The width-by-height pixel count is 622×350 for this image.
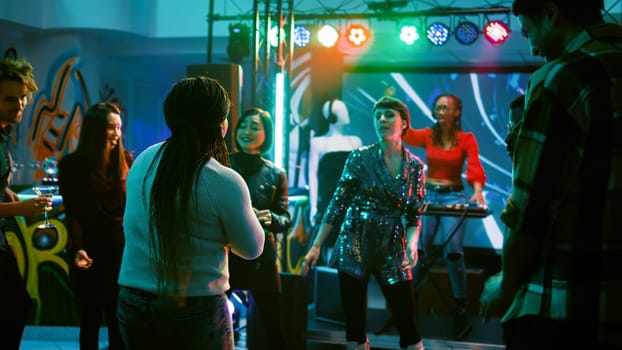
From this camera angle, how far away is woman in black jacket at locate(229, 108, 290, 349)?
12.2ft

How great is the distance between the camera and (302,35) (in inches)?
348

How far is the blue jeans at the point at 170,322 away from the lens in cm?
180

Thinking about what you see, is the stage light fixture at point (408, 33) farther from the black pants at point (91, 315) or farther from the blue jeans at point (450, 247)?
the black pants at point (91, 315)

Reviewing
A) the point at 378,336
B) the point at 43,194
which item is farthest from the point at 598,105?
the point at 378,336

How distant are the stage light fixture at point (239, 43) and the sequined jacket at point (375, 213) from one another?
501 cm

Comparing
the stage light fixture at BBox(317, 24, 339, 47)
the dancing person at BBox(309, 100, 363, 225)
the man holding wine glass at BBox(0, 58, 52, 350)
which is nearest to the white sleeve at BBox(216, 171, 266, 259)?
the man holding wine glass at BBox(0, 58, 52, 350)

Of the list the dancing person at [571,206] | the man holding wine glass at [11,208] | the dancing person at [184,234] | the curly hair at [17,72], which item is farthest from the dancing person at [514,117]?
the curly hair at [17,72]

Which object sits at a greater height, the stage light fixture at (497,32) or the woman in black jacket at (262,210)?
the stage light fixture at (497,32)

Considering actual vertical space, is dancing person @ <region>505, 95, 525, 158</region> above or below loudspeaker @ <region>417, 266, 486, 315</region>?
above

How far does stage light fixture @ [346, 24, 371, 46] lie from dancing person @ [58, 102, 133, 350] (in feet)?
18.1

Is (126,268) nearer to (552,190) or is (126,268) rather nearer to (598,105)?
(552,190)

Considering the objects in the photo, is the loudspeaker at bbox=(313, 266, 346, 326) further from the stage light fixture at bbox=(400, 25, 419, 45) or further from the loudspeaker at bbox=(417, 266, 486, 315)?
the stage light fixture at bbox=(400, 25, 419, 45)

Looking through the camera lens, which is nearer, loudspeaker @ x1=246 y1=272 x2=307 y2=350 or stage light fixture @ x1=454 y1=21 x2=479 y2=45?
loudspeaker @ x1=246 y1=272 x2=307 y2=350

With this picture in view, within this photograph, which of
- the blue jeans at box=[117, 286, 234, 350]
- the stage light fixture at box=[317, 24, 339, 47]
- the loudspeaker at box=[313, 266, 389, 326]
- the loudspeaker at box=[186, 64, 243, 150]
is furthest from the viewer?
the stage light fixture at box=[317, 24, 339, 47]
